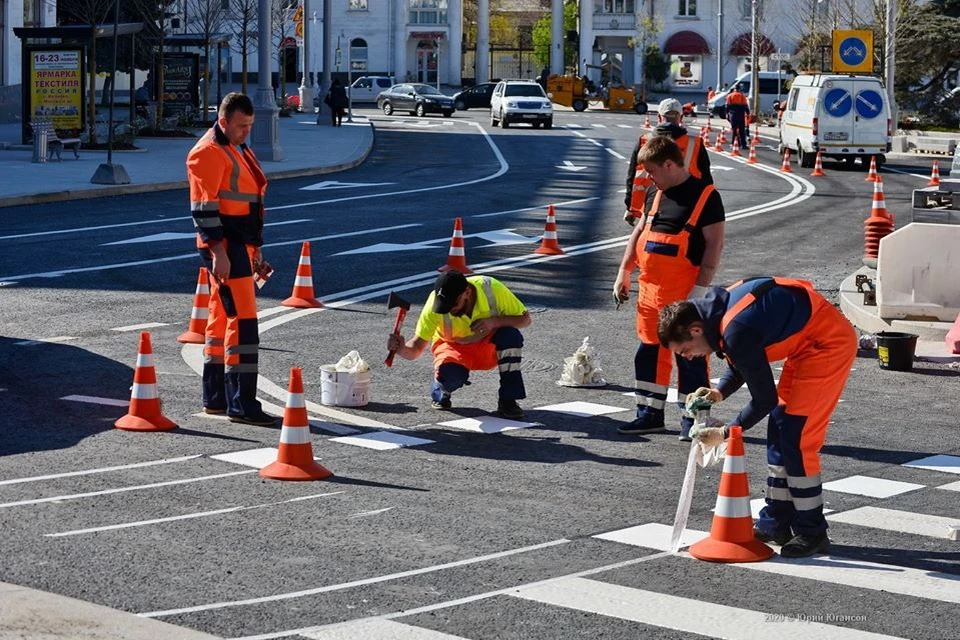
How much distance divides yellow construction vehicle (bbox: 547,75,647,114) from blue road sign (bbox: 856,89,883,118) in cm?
3903

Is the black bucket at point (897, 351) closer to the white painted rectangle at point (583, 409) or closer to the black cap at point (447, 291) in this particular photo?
the white painted rectangle at point (583, 409)

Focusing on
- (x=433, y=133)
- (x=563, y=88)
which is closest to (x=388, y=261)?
(x=433, y=133)

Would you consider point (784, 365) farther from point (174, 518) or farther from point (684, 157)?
point (684, 157)

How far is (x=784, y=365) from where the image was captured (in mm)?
7445

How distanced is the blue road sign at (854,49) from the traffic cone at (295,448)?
122 ft

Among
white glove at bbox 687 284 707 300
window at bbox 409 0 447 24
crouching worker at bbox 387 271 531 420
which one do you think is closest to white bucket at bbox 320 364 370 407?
crouching worker at bbox 387 271 531 420

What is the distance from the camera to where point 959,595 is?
686cm

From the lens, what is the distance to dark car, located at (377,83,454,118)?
71312mm

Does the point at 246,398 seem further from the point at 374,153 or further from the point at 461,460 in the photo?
the point at 374,153

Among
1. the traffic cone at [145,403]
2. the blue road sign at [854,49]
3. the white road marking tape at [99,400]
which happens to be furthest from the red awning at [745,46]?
the traffic cone at [145,403]

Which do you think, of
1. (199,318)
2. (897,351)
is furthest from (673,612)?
(199,318)

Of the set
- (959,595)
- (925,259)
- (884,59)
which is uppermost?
(884,59)

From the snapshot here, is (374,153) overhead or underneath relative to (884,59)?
underneath

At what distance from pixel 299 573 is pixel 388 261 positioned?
12.0 metres
